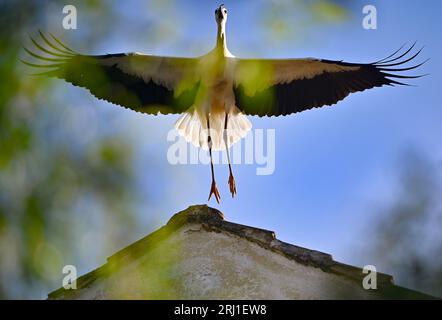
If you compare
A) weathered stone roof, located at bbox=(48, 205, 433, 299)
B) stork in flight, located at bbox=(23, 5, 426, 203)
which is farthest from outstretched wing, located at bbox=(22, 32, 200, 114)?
weathered stone roof, located at bbox=(48, 205, 433, 299)

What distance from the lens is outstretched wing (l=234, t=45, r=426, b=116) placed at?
7.26 metres

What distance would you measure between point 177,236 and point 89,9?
6.83ft

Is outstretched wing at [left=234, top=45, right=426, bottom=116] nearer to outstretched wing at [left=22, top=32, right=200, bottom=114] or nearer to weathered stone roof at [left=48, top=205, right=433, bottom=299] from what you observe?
outstretched wing at [left=22, top=32, right=200, bottom=114]

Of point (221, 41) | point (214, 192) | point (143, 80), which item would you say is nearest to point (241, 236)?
point (214, 192)

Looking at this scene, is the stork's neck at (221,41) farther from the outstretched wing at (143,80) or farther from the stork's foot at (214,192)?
the stork's foot at (214,192)

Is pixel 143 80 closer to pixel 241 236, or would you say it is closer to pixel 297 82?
pixel 297 82

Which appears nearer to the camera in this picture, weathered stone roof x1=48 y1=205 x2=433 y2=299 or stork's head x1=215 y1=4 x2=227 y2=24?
weathered stone roof x1=48 y1=205 x2=433 y2=299

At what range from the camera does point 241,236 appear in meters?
4.58

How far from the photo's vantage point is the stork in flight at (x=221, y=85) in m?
7.18

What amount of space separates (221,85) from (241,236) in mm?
2968

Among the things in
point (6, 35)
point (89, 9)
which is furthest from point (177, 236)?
point (6, 35)

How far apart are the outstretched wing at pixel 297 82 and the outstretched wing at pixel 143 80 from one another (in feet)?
1.75
